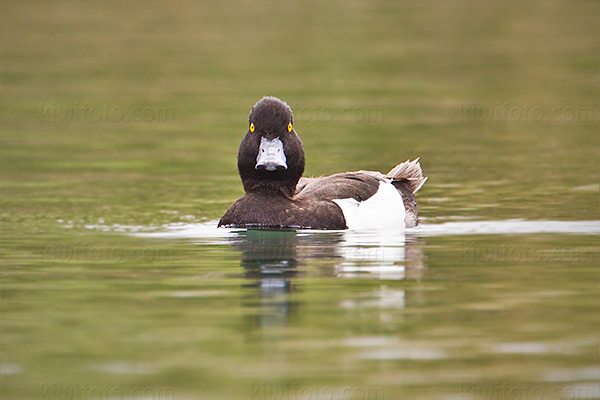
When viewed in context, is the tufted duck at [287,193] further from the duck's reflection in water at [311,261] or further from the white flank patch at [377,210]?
the duck's reflection in water at [311,261]

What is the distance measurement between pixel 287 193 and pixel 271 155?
0.59 m

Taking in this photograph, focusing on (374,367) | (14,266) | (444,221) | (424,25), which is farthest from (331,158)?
(424,25)

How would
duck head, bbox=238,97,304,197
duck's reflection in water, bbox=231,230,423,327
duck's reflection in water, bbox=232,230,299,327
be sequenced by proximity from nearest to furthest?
1. duck's reflection in water, bbox=232,230,299,327
2. duck's reflection in water, bbox=231,230,423,327
3. duck head, bbox=238,97,304,197

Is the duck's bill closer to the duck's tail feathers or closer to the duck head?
the duck head

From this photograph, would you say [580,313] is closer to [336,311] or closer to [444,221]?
[336,311]

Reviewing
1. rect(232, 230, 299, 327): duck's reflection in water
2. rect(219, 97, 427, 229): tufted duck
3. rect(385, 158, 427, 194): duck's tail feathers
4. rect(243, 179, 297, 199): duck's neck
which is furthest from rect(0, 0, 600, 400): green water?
rect(243, 179, 297, 199): duck's neck

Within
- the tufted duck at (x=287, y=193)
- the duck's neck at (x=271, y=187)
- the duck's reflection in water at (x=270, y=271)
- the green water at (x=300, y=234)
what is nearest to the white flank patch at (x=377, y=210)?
the tufted duck at (x=287, y=193)

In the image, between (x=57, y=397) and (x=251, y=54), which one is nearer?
(x=57, y=397)

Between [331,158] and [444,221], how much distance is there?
4935mm

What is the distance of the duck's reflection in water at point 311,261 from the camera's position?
962 cm

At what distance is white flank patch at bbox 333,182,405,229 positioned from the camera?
13414 mm

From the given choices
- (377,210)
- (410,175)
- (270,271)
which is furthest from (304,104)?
(270,271)

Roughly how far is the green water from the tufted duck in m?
0.26

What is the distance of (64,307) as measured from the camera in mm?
9594
